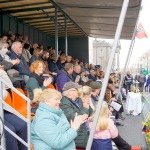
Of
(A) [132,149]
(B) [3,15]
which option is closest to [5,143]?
(A) [132,149]

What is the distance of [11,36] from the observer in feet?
31.3

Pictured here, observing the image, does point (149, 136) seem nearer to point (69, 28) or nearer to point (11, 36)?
point (11, 36)

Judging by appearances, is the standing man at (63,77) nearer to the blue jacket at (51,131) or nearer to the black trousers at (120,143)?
the black trousers at (120,143)

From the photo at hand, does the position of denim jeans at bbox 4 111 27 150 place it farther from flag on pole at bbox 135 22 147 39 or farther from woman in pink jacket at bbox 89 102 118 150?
flag on pole at bbox 135 22 147 39

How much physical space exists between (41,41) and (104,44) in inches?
1669

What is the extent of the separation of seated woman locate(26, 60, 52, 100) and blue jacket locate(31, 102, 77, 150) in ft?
7.86

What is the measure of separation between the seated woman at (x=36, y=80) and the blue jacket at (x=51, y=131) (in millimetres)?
2396

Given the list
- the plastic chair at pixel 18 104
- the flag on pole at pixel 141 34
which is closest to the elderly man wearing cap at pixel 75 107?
the plastic chair at pixel 18 104

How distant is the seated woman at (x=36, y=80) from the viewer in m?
6.03

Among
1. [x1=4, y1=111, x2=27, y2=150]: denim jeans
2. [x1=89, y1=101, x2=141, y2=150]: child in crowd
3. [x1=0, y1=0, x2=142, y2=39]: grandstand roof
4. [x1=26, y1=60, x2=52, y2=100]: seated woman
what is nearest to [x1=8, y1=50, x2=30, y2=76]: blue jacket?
[x1=26, y1=60, x2=52, y2=100]: seated woman

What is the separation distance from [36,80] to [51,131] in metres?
2.84

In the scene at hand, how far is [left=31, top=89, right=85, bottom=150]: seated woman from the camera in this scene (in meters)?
3.41

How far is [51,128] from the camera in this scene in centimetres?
341

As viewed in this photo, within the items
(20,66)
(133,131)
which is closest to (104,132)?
(20,66)
